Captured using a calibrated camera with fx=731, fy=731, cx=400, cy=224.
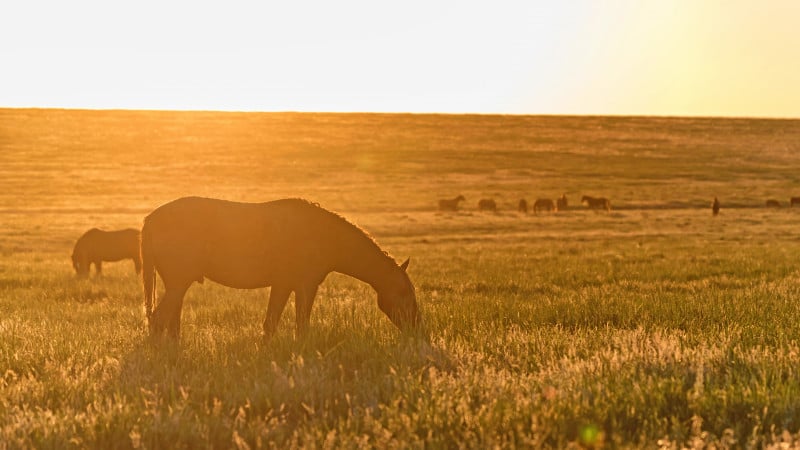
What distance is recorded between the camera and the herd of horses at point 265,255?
841 cm

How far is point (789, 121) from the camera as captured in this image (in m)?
147

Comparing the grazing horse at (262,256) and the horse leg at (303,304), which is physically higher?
the grazing horse at (262,256)

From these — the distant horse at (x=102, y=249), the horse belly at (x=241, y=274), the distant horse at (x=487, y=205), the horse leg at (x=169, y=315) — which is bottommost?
the distant horse at (x=487, y=205)

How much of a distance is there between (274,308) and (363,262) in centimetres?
119

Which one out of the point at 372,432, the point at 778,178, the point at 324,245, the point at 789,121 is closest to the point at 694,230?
the point at 324,245

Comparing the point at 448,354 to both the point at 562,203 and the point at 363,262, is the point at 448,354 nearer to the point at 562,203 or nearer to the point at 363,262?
the point at 363,262

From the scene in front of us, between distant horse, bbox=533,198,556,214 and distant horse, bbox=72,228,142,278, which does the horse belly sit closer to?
distant horse, bbox=72,228,142,278

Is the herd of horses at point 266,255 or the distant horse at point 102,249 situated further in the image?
the distant horse at point 102,249

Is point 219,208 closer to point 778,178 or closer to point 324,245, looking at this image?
point 324,245

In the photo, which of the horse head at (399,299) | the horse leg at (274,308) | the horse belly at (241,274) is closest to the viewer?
the horse leg at (274,308)

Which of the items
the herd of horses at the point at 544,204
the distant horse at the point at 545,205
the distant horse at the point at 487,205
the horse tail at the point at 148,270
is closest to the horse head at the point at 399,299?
the horse tail at the point at 148,270

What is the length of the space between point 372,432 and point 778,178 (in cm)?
9482

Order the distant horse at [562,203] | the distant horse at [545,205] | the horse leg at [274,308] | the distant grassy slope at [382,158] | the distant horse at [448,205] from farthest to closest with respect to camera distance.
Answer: the distant grassy slope at [382,158]
the distant horse at [562,203]
the distant horse at [448,205]
the distant horse at [545,205]
the horse leg at [274,308]

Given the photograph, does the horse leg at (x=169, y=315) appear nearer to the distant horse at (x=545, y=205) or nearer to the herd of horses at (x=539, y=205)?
the herd of horses at (x=539, y=205)
